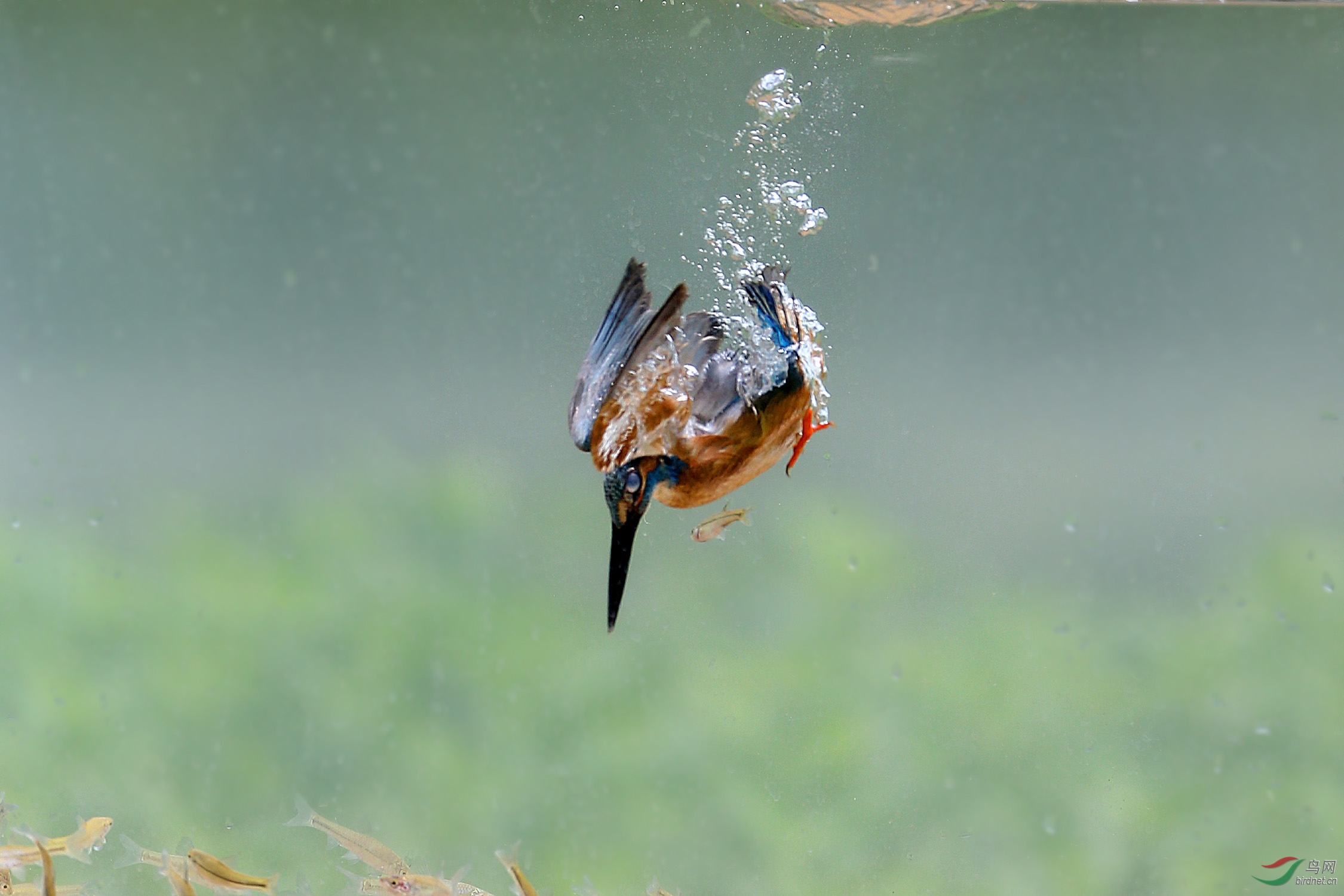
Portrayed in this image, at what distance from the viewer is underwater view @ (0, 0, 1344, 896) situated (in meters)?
2.08

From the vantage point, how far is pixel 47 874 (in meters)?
1.83

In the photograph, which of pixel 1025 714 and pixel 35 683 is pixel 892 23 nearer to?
pixel 1025 714

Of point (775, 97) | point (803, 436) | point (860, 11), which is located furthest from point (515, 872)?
point (860, 11)

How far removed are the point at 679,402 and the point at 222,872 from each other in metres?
1.37

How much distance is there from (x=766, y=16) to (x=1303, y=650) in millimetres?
1983

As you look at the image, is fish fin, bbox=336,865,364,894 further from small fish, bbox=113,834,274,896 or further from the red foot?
the red foot

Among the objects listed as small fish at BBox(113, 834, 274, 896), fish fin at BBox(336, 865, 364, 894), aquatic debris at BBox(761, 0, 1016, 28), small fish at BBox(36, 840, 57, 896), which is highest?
aquatic debris at BBox(761, 0, 1016, 28)

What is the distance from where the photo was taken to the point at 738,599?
6.70ft

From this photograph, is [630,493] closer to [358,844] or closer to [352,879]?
[358,844]

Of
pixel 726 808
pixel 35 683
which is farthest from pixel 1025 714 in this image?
pixel 35 683

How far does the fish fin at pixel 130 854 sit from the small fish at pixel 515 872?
78 centimetres

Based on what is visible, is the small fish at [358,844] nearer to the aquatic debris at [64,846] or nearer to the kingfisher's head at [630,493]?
the aquatic debris at [64,846]

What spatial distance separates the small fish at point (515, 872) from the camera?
6.60 ft

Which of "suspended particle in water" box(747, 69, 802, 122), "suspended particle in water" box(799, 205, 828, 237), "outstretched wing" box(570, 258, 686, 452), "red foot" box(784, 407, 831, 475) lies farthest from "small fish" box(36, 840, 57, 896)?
"suspended particle in water" box(747, 69, 802, 122)
